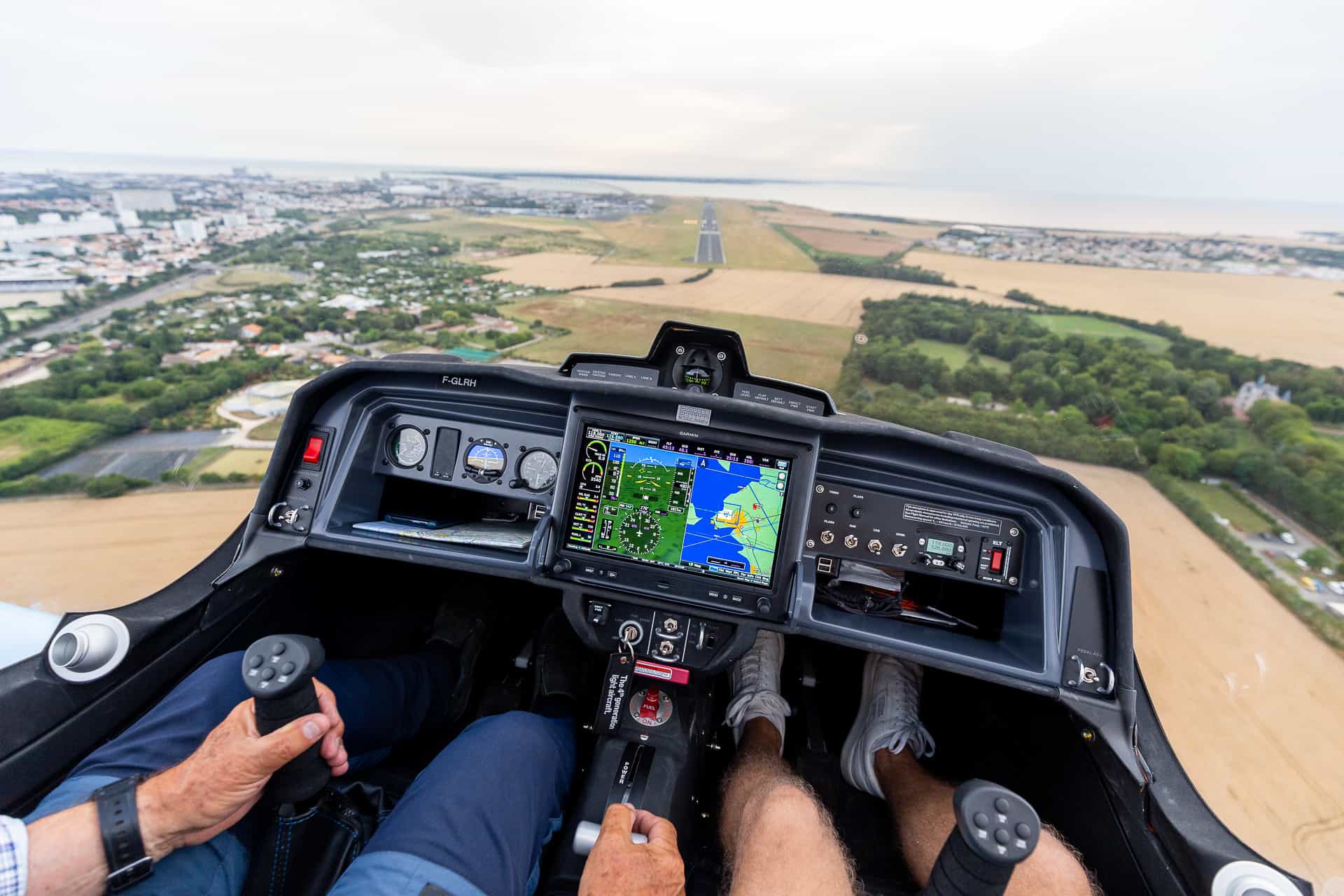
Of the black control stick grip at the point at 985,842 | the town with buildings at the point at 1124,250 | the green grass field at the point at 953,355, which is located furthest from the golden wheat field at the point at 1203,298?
the black control stick grip at the point at 985,842

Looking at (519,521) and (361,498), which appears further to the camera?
(519,521)

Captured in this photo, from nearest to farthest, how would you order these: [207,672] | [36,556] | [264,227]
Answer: [207,672], [36,556], [264,227]

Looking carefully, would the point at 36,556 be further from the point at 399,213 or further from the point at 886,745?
the point at 399,213

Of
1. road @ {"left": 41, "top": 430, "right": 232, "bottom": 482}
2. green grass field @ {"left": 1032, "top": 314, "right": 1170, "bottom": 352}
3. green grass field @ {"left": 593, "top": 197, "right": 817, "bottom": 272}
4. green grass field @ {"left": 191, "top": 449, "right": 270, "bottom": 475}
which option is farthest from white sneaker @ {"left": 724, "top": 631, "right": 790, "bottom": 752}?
green grass field @ {"left": 1032, "top": 314, "right": 1170, "bottom": 352}

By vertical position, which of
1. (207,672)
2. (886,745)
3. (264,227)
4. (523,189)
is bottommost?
(886,745)

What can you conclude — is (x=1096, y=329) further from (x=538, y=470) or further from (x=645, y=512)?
(x=538, y=470)

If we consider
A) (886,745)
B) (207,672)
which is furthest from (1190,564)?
(207,672)

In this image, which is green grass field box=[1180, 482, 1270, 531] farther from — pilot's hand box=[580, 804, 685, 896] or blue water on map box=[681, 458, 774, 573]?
pilot's hand box=[580, 804, 685, 896]

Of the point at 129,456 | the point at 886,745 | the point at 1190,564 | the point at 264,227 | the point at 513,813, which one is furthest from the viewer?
the point at 264,227

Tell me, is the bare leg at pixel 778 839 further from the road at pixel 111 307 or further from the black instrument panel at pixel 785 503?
the road at pixel 111 307
